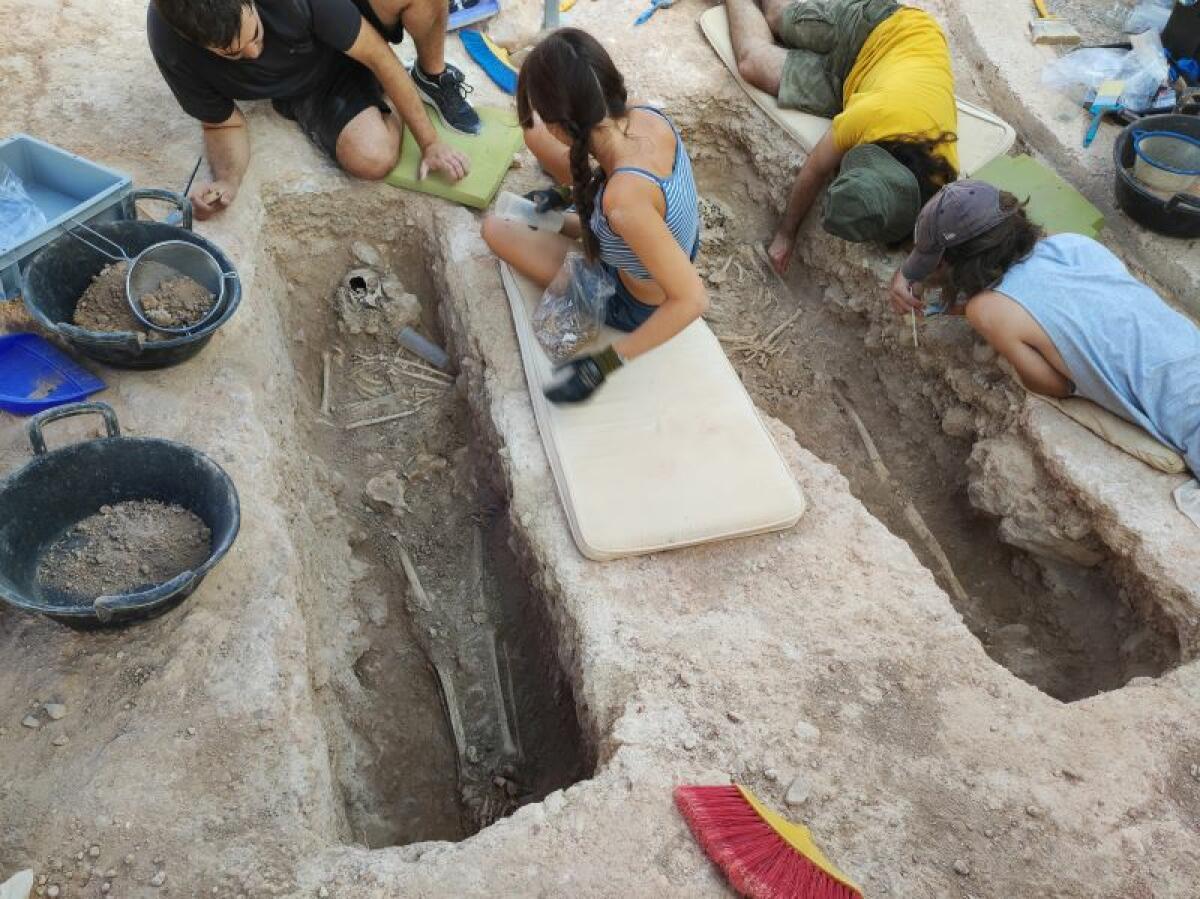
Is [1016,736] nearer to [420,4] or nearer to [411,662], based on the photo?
[411,662]

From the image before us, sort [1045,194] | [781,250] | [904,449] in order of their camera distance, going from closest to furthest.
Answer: [904,449] → [1045,194] → [781,250]

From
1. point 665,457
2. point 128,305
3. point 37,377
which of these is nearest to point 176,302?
point 128,305

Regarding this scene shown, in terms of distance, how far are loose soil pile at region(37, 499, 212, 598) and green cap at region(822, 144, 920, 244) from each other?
282cm

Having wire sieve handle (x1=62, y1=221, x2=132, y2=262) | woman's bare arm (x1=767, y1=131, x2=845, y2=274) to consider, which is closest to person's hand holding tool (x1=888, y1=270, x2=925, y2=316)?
woman's bare arm (x1=767, y1=131, x2=845, y2=274)

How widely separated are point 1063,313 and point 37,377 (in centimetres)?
365

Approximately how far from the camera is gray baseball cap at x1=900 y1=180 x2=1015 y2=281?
10.5 feet

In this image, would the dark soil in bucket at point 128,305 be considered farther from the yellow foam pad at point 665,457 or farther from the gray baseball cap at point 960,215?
the gray baseball cap at point 960,215

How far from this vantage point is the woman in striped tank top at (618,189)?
2.55m

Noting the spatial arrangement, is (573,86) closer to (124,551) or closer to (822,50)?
(124,551)

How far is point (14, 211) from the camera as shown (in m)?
3.22

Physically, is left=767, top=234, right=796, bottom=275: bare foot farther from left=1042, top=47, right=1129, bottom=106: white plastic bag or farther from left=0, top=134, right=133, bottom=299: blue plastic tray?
left=0, top=134, right=133, bottom=299: blue plastic tray

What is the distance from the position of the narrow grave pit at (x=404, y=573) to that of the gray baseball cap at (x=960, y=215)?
6.33ft

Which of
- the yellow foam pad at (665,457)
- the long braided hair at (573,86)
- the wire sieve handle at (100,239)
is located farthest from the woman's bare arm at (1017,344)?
A: the wire sieve handle at (100,239)

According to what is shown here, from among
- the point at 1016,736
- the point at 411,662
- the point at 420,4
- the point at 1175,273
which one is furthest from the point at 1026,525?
the point at 420,4
